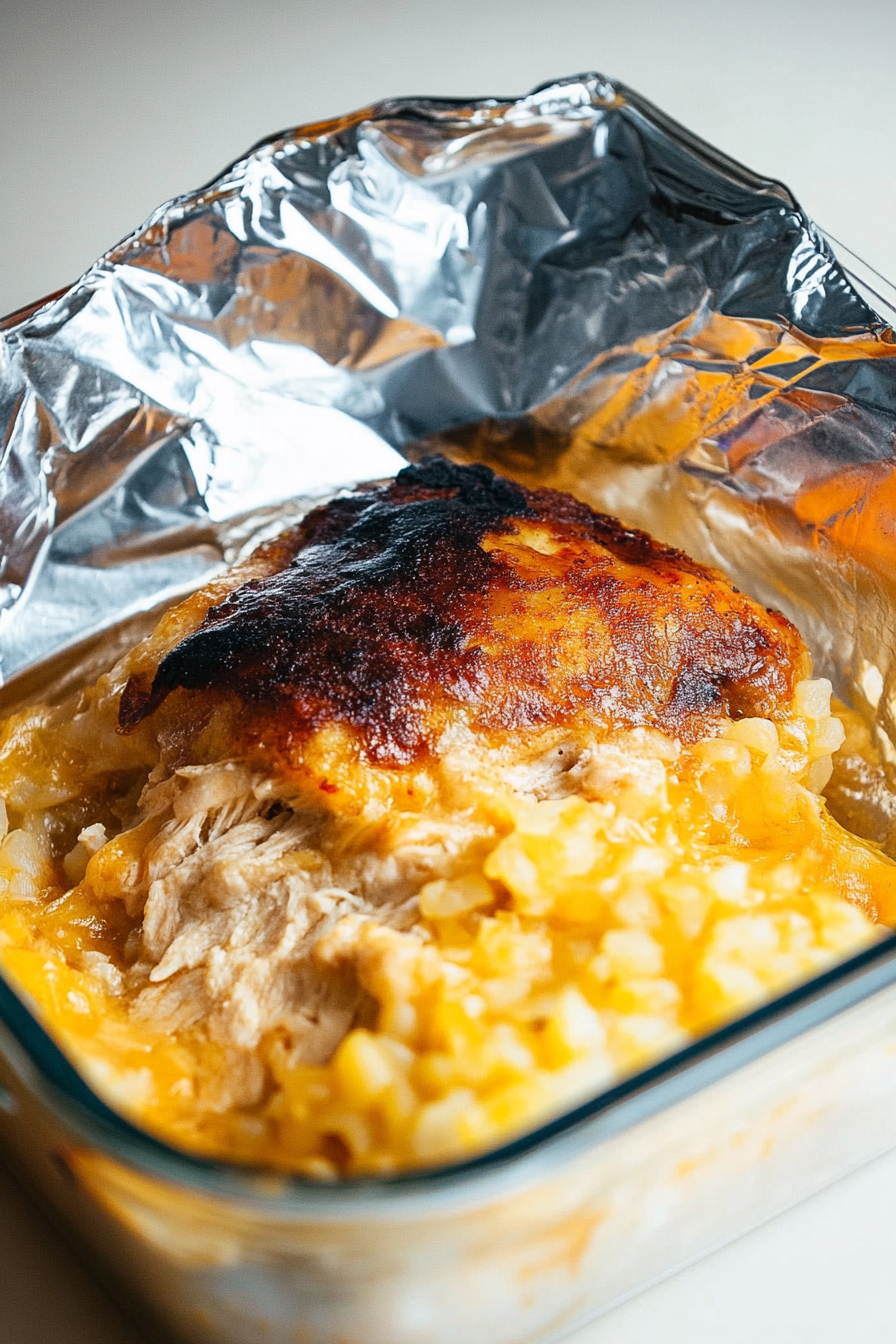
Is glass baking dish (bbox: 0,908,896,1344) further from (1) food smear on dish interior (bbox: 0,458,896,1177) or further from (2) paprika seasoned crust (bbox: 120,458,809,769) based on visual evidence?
(2) paprika seasoned crust (bbox: 120,458,809,769)

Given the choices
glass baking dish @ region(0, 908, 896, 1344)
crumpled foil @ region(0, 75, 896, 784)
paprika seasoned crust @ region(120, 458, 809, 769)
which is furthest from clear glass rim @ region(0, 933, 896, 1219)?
crumpled foil @ region(0, 75, 896, 784)

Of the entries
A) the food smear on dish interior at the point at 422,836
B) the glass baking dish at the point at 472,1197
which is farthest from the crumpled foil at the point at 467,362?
the glass baking dish at the point at 472,1197

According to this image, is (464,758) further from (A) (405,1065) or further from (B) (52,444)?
(B) (52,444)

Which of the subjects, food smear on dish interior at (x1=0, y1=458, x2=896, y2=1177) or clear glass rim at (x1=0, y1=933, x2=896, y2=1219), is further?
food smear on dish interior at (x1=0, y1=458, x2=896, y2=1177)

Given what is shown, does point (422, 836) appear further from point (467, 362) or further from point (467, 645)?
point (467, 362)

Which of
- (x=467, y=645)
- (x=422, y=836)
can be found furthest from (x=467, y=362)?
(x=422, y=836)

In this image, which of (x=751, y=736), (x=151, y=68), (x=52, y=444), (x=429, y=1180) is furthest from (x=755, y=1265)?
(x=151, y=68)
